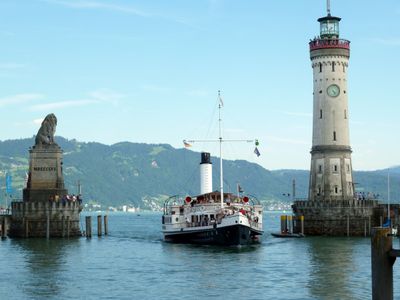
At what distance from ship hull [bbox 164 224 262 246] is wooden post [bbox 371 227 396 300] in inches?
2368

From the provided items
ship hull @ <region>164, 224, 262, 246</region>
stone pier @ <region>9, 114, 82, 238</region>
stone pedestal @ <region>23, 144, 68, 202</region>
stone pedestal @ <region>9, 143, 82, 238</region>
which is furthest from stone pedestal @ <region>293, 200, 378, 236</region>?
stone pedestal @ <region>23, 144, 68, 202</region>

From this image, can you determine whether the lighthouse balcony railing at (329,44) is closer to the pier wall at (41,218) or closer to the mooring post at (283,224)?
the mooring post at (283,224)

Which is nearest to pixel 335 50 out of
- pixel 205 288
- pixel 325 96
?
pixel 325 96

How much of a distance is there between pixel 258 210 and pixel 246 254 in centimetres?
1708

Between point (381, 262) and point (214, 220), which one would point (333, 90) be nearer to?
point (214, 220)

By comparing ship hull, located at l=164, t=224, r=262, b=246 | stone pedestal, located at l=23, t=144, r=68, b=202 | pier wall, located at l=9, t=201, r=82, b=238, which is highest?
stone pedestal, located at l=23, t=144, r=68, b=202

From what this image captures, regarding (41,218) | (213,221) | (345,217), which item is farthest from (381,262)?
(345,217)

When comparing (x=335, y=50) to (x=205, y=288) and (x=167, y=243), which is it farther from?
(x=205, y=288)

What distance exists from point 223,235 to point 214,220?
9.90 ft

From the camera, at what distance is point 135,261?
81.4 meters

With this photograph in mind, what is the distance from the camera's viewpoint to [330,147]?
116375 mm

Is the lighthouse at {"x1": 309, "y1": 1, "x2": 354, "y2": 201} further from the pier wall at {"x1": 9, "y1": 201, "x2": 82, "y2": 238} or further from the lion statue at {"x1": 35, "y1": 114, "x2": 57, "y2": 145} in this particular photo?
the lion statue at {"x1": 35, "y1": 114, "x2": 57, "y2": 145}

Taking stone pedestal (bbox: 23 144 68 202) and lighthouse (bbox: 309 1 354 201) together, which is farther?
lighthouse (bbox: 309 1 354 201)

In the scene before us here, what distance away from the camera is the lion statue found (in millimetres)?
109875
